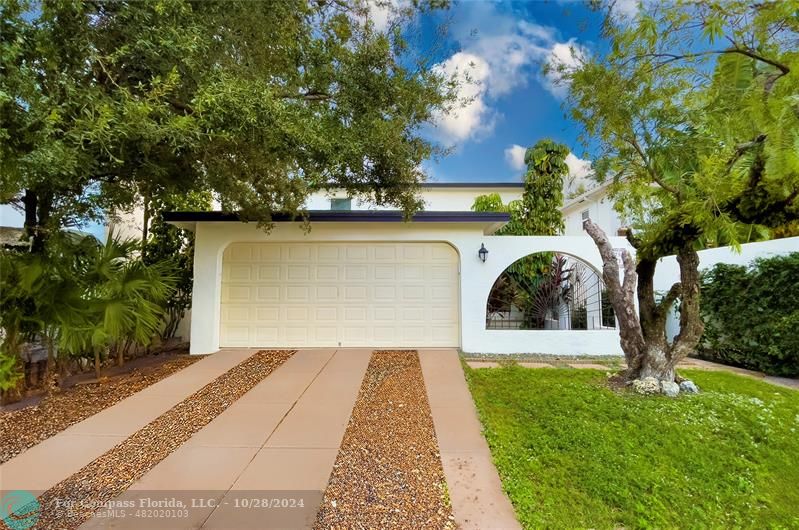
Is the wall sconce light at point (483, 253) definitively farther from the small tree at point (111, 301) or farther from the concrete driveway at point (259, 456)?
the small tree at point (111, 301)

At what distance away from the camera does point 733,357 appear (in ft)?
23.3

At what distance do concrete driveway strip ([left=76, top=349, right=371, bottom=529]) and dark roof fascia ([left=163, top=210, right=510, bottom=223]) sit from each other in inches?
148

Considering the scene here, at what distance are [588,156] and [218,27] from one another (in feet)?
17.1

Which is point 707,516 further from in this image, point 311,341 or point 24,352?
A: point 24,352

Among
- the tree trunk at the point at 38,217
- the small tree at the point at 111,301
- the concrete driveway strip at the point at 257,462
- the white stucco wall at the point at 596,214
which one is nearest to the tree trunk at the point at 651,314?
the concrete driveway strip at the point at 257,462

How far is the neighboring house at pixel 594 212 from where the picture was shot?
1359 centimetres

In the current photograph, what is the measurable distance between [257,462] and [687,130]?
233 inches

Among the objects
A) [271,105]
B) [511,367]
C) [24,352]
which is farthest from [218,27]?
[511,367]

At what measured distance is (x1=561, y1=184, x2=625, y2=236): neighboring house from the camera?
1359 cm

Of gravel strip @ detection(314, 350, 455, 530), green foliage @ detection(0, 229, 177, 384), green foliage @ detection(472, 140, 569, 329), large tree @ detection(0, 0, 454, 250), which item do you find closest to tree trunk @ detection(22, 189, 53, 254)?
large tree @ detection(0, 0, 454, 250)

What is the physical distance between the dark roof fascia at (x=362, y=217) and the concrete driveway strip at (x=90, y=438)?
11.2 ft

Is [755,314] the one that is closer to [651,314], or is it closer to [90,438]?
[651,314]

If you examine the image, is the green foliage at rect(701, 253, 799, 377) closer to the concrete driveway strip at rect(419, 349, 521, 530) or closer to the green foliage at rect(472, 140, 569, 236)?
the green foliage at rect(472, 140, 569, 236)

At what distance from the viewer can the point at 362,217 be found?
7.75 meters
